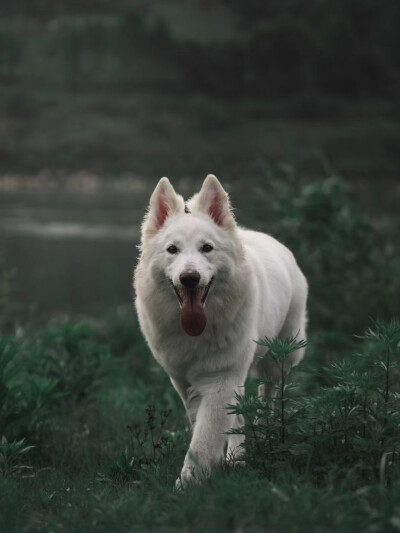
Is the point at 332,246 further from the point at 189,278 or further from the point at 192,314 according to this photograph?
the point at 189,278

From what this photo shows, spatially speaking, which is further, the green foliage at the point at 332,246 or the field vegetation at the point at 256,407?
the green foliage at the point at 332,246

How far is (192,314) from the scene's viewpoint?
4312 millimetres

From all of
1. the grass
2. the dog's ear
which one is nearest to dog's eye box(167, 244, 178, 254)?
the dog's ear

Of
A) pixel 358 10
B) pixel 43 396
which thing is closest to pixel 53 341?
pixel 43 396

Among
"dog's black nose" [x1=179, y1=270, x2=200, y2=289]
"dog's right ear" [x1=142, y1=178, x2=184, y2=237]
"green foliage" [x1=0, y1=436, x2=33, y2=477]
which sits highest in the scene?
"dog's right ear" [x1=142, y1=178, x2=184, y2=237]

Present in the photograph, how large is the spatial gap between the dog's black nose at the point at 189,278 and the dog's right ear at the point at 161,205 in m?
0.70

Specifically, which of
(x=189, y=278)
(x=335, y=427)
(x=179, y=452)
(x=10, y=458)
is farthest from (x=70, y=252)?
(x=335, y=427)

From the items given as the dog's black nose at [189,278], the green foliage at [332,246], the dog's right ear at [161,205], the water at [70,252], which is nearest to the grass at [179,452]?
the dog's black nose at [189,278]

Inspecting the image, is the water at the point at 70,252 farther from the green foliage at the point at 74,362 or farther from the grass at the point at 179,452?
the grass at the point at 179,452

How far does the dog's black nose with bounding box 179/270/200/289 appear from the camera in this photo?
13.6 ft

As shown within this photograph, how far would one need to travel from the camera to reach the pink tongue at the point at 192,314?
4316 millimetres

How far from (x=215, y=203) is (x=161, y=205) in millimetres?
367

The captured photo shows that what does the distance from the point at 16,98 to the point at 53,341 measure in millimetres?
83643

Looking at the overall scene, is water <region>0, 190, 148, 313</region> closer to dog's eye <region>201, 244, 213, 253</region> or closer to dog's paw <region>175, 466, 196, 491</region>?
dog's eye <region>201, 244, 213, 253</region>
